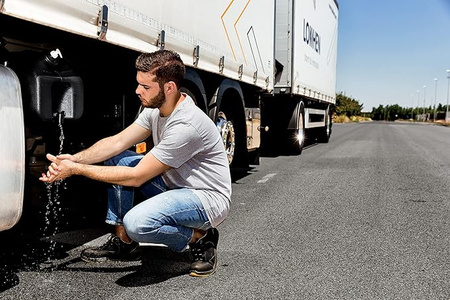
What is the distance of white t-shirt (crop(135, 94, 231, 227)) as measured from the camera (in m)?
3.11

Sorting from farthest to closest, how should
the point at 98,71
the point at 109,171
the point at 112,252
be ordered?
1. the point at 98,71
2. the point at 112,252
3. the point at 109,171

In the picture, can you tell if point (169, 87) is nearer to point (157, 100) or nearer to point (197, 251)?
point (157, 100)

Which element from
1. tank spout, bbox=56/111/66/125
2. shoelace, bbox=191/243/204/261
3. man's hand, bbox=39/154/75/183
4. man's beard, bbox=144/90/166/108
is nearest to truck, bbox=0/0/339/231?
tank spout, bbox=56/111/66/125

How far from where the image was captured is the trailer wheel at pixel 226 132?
255 inches

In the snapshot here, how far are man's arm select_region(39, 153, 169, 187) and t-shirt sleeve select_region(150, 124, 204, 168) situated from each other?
0.05 m

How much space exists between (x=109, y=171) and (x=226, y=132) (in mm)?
3635

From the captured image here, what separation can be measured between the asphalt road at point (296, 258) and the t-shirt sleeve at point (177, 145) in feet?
2.54

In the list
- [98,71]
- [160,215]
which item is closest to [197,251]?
[160,215]

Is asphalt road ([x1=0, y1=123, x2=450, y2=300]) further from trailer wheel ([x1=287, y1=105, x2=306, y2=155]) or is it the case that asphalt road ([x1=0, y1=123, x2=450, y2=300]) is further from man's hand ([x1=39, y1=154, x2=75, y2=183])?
trailer wheel ([x1=287, y1=105, x2=306, y2=155])

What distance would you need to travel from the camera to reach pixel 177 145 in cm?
309

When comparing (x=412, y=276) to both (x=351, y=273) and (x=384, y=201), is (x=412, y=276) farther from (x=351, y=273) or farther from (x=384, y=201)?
(x=384, y=201)

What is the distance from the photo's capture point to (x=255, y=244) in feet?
13.7

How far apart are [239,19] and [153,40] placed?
2494 millimetres

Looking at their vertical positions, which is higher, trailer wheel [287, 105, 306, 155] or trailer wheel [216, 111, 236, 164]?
trailer wheel [216, 111, 236, 164]
